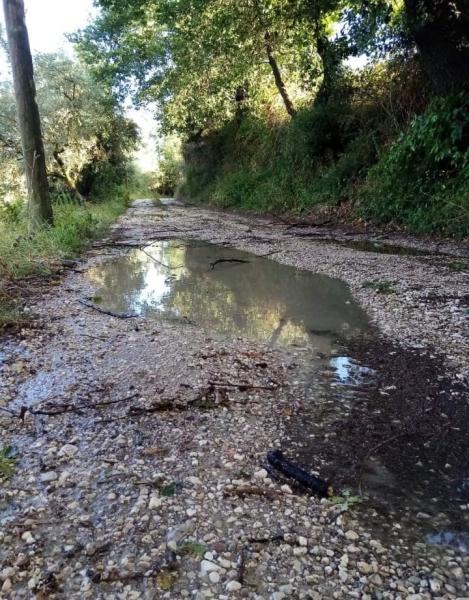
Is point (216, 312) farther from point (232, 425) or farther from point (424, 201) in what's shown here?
point (424, 201)

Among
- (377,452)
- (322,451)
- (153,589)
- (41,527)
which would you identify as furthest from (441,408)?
(41,527)

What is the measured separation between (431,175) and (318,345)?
672 cm

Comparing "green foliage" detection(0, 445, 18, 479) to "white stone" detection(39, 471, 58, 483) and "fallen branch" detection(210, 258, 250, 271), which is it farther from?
"fallen branch" detection(210, 258, 250, 271)

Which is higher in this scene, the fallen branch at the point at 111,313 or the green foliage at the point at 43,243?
the green foliage at the point at 43,243

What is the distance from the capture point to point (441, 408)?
2684mm

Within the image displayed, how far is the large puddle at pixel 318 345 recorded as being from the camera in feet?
6.49

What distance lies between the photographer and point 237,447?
235cm

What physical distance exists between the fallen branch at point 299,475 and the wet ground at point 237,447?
6 centimetres

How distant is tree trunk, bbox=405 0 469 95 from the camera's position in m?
7.99

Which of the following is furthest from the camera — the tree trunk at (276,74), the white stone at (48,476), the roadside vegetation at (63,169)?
the tree trunk at (276,74)

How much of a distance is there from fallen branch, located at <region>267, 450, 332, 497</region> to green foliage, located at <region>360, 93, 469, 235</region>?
6.72 meters

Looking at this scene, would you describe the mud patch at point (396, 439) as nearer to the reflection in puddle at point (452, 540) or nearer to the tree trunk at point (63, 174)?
the reflection in puddle at point (452, 540)

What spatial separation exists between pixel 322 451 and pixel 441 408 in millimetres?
882

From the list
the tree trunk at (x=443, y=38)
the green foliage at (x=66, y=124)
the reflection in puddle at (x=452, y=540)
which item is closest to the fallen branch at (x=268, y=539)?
the reflection in puddle at (x=452, y=540)
